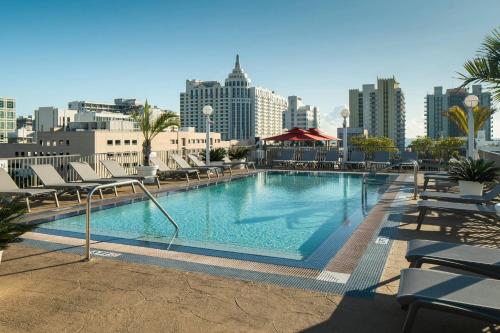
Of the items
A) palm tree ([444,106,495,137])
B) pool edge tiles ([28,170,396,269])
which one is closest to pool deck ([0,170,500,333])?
pool edge tiles ([28,170,396,269])

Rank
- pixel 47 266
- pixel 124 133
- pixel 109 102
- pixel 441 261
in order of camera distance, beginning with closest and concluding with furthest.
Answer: pixel 441 261 < pixel 47 266 < pixel 124 133 < pixel 109 102

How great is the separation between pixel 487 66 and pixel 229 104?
15801 cm

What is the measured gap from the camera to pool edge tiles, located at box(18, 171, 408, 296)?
3752mm

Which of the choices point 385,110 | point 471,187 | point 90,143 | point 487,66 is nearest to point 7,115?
point 90,143

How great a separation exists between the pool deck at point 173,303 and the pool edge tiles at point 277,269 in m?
0.11

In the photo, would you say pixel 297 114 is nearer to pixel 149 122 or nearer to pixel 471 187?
pixel 149 122

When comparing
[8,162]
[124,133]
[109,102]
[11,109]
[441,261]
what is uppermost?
[109,102]

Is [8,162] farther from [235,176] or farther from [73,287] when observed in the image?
[73,287]

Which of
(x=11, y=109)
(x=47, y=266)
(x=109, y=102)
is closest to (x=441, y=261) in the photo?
(x=47, y=266)

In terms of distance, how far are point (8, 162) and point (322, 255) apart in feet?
29.6

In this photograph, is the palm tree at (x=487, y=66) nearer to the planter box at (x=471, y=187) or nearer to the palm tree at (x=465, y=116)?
the planter box at (x=471, y=187)

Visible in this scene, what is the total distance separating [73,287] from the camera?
145 inches

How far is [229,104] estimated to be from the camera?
162625 millimetres

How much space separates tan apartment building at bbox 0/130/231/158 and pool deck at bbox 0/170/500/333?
76121 mm
